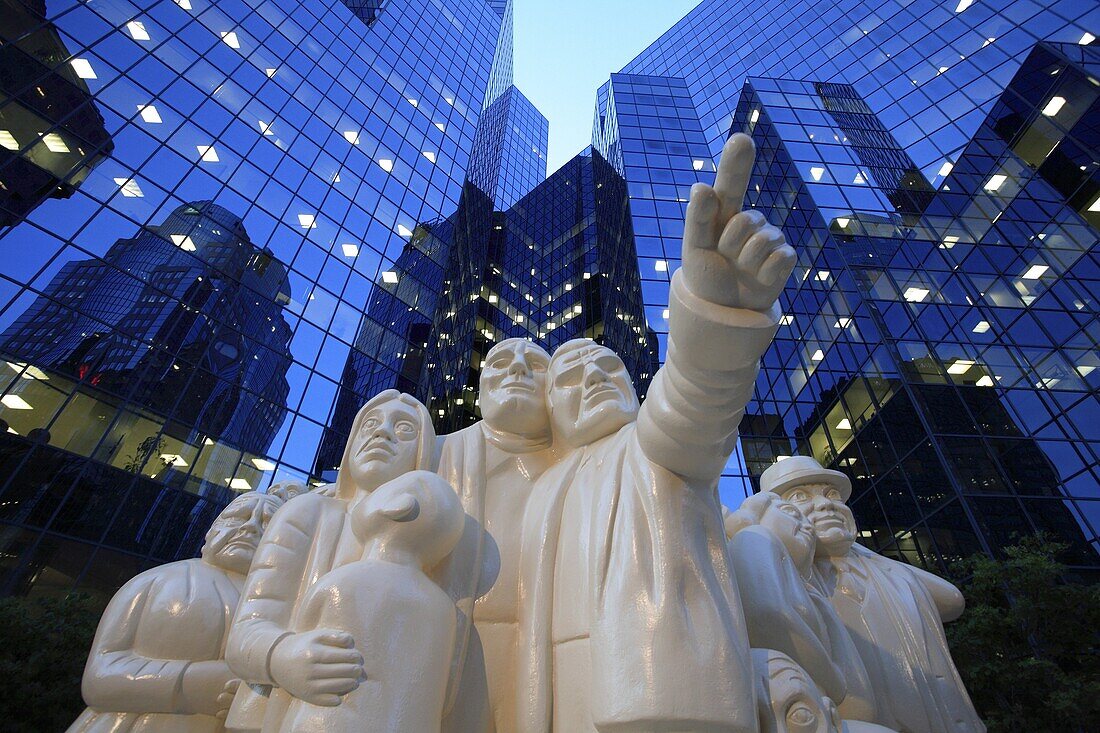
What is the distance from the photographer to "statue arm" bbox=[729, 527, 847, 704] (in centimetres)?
214

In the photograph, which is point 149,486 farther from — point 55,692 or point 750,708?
point 750,708

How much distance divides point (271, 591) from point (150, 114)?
23792mm

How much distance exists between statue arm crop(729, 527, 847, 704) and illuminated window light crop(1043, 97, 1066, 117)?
1091 inches

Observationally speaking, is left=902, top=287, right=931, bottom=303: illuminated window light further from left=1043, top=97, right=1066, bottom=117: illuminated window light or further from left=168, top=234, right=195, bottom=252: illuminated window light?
left=168, top=234, right=195, bottom=252: illuminated window light

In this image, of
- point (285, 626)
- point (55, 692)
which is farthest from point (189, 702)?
point (55, 692)

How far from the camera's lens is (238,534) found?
→ 2816 mm

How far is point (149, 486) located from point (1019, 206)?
101 ft

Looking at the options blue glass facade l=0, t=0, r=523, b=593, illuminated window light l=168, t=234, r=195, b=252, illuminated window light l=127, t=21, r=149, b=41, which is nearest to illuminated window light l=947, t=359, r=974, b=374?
blue glass facade l=0, t=0, r=523, b=593

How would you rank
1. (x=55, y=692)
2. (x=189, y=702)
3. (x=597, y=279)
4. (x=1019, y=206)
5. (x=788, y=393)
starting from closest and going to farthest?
(x=189, y=702) < (x=55, y=692) < (x=1019, y=206) < (x=788, y=393) < (x=597, y=279)

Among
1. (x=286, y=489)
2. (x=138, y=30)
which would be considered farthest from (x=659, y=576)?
(x=138, y=30)

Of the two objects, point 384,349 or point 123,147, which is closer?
point 123,147

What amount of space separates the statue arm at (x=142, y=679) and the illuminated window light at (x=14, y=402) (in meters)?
16.2

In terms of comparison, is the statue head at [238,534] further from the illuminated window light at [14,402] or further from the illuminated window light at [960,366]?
the illuminated window light at [960,366]

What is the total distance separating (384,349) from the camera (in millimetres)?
23969
